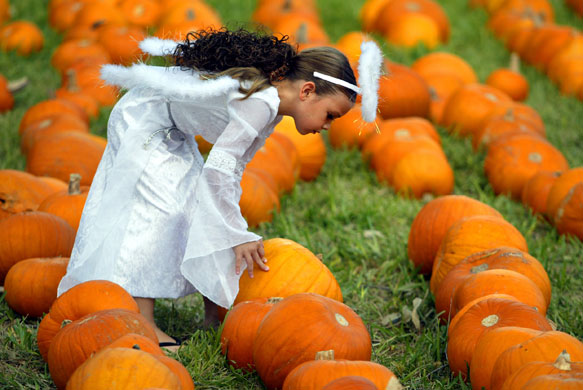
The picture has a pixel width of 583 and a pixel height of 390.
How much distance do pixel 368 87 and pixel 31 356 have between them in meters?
1.81

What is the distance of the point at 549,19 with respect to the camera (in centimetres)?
938

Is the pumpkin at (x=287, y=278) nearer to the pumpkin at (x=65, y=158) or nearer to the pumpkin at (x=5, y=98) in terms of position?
the pumpkin at (x=65, y=158)

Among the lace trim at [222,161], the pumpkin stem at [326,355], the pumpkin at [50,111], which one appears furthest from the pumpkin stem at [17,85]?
the pumpkin stem at [326,355]

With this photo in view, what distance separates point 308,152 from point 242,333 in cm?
279

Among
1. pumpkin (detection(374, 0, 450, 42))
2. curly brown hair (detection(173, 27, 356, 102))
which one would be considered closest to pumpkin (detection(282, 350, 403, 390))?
curly brown hair (detection(173, 27, 356, 102))

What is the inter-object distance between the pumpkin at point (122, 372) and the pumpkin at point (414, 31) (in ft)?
21.9

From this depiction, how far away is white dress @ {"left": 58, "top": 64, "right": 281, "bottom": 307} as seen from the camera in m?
2.96

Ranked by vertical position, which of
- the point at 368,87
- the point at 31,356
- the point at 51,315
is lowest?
the point at 31,356

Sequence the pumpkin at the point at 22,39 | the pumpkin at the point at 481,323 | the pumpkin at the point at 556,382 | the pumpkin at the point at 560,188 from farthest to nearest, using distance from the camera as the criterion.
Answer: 1. the pumpkin at the point at 22,39
2. the pumpkin at the point at 560,188
3. the pumpkin at the point at 481,323
4. the pumpkin at the point at 556,382

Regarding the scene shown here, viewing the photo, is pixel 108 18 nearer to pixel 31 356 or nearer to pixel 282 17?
pixel 282 17

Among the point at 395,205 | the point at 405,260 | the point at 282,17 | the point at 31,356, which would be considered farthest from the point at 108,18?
the point at 31,356

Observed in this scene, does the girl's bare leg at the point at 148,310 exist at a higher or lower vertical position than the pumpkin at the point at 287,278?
lower

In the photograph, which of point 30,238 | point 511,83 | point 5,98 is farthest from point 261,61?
point 511,83

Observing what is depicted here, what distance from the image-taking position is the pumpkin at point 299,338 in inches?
102
